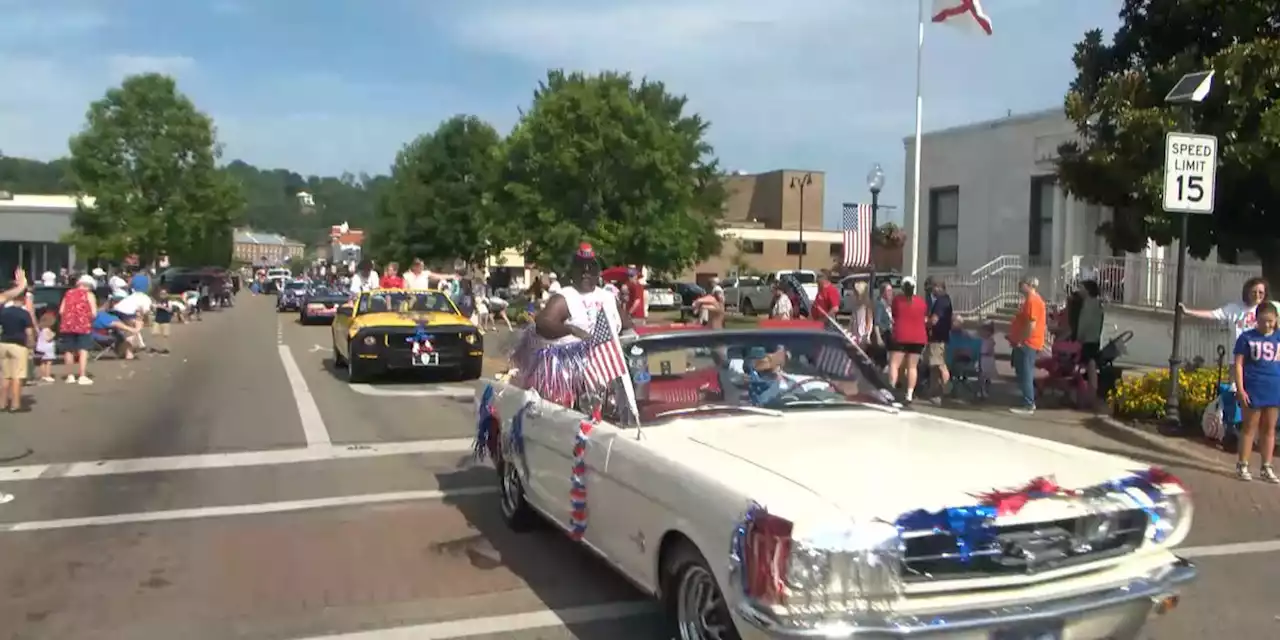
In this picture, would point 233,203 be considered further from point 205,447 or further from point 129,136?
point 205,447

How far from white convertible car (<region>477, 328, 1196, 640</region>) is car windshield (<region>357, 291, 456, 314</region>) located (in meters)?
12.6

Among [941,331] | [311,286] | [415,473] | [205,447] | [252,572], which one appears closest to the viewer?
[252,572]

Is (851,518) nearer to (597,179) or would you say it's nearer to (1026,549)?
(1026,549)

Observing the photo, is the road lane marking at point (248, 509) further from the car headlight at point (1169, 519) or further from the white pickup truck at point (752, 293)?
the white pickup truck at point (752, 293)

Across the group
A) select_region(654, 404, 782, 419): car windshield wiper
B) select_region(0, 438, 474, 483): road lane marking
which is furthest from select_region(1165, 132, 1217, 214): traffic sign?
select_region(0, 438, 474, 483): road lane marking

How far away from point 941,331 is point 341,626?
1125 cm

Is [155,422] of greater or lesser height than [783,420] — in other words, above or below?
below

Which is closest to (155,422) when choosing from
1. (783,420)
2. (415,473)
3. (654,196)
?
(415,473)

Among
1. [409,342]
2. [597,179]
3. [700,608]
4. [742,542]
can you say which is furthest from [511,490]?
[597,179]

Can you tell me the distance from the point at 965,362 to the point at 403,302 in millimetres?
8838

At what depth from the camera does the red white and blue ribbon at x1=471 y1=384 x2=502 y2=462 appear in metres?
7.86

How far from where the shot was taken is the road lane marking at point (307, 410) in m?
11.7

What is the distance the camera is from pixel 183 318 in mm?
39219

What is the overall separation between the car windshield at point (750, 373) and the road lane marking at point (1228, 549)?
2.43 meters
